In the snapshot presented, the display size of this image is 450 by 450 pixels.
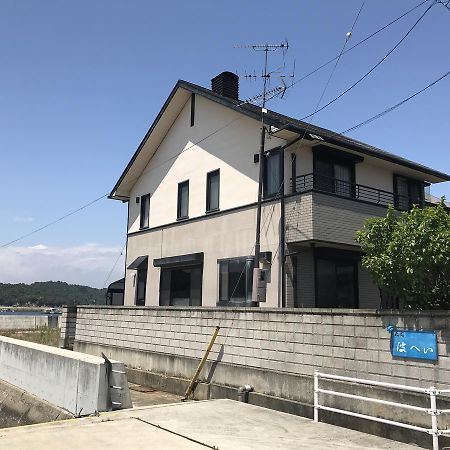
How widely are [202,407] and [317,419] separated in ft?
7.53

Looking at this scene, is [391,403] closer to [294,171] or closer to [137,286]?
[294,171]

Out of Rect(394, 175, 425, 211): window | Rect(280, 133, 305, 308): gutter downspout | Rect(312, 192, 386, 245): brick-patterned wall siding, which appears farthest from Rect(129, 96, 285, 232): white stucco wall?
Rect(394, 175, 425, 211): window

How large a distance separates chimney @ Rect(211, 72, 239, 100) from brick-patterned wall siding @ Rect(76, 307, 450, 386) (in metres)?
10.1

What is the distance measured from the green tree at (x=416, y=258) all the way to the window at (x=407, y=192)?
978 cm

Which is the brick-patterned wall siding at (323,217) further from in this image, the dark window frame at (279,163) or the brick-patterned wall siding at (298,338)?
the brick-patterned wall siding at (298,338)

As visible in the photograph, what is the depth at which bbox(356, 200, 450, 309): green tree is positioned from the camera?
22.8 feet

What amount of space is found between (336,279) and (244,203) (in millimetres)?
3856

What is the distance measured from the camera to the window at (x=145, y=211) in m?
21.2

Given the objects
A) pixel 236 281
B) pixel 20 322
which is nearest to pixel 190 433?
pixel 236 281

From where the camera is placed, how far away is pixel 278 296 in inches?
535

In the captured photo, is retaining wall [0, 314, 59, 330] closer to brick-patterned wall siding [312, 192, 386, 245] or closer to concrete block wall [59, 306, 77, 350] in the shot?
concrete block wall [59, 306, 77, 350]

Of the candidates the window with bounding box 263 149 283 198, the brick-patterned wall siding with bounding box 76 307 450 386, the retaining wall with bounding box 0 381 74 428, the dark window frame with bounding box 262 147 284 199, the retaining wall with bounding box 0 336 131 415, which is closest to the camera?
the brick-patterned wall siding with bounding box 76 307 450 386

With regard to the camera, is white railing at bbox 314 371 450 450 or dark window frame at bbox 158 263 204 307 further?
dark window frame at bbox 158 263 204 307

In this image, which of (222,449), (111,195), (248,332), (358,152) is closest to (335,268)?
(358,152)
